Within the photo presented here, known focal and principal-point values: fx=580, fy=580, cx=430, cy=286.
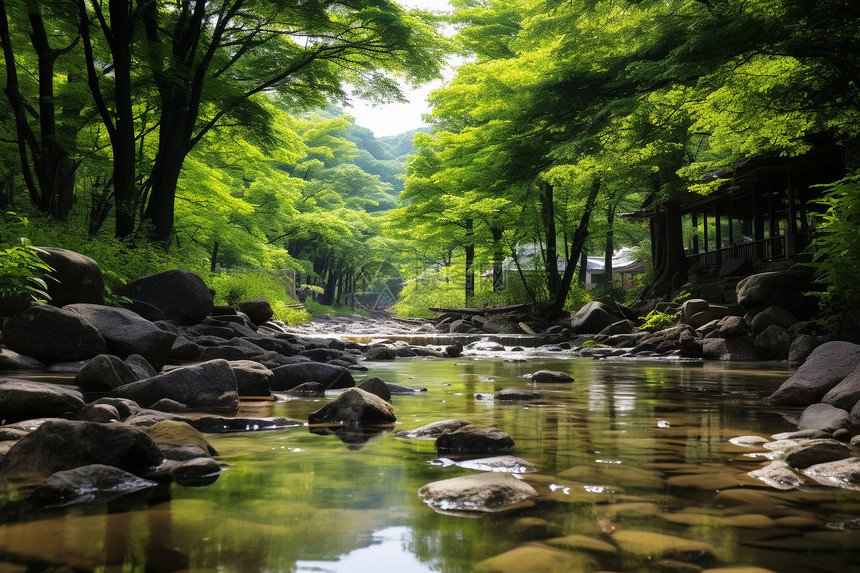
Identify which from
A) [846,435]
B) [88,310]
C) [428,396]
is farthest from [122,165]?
[846,435]

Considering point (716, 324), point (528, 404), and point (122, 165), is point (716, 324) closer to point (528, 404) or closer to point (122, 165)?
point (528, 404)

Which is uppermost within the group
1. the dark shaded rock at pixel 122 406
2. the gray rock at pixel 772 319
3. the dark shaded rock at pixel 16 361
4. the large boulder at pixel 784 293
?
the large boulder at pixel 784 293

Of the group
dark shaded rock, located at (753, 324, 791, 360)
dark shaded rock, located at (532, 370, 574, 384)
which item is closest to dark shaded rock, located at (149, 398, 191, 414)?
dark shaded rock, located at (532, 370, 574, 384)

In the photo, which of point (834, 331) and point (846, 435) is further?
point (834, 331)

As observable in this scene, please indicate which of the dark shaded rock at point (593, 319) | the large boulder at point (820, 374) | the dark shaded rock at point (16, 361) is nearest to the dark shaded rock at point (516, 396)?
the large boulder at point (820, 374)

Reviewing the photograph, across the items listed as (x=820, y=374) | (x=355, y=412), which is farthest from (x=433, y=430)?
(x=820, y=374)

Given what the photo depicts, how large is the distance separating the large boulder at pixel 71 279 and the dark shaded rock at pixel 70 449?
4187mm

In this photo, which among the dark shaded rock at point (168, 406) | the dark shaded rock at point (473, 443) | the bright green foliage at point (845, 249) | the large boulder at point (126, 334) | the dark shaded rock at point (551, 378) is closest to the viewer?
the dark shaded rock at point (473, 443)

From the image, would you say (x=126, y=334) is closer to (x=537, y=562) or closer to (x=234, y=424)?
(x=234, y=424)

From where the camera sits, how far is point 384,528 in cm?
188

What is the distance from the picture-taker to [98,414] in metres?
3.20

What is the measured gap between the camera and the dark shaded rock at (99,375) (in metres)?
4.27

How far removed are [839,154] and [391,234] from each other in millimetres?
17124

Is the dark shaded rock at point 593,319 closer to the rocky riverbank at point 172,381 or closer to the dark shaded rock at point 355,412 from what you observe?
the rocky riverbank at point 172,381
